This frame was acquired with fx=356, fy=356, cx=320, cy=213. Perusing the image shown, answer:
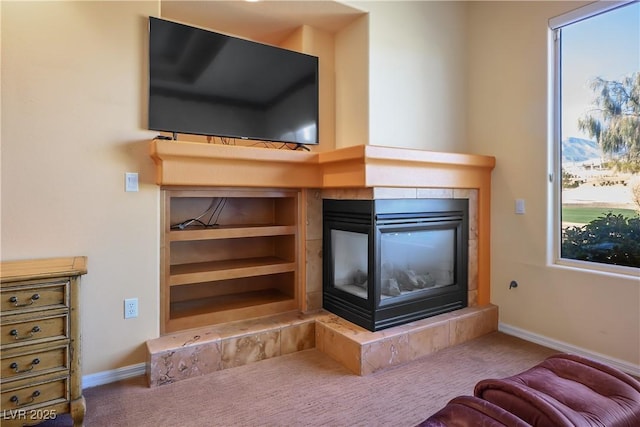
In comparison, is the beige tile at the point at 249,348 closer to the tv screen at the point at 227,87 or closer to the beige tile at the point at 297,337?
the beige tile at the point at 297,337

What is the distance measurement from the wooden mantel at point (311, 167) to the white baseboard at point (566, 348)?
125cm

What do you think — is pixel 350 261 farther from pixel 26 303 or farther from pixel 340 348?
pixel 26 303

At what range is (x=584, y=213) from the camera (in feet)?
8.75

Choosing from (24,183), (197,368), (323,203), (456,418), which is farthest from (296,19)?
(456,418)

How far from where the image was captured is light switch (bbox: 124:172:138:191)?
2.26 metres

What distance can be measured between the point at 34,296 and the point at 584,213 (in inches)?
136

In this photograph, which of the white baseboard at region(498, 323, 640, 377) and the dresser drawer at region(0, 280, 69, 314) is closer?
the dresser drawer at region(0, 280, 69, 314)

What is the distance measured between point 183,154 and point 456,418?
199 centimetres

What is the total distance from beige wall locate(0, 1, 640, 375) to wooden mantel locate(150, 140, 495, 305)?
23 centimetres

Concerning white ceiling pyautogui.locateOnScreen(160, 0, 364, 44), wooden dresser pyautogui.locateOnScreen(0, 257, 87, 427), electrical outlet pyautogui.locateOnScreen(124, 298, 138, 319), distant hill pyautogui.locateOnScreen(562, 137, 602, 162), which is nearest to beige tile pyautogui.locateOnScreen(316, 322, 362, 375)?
electrical outlet pyautogui.locateOnScreen(124, 298, 138, 319)

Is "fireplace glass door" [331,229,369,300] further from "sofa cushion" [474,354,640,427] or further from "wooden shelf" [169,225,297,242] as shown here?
"sofa cushion" [474,354,640,427]

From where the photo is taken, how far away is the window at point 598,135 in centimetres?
242

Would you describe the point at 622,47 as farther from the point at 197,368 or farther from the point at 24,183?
the point at 24,183

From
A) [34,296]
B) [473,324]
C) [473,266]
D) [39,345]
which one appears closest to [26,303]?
[34,296]
